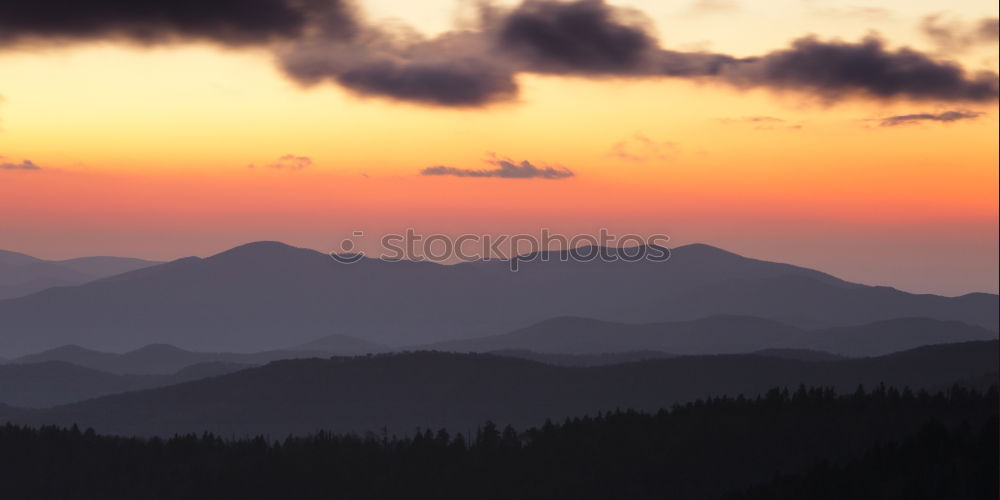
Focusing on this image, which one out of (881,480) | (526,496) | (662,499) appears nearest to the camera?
(881,480)

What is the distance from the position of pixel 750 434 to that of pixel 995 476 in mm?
68672

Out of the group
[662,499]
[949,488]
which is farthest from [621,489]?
[949,488]

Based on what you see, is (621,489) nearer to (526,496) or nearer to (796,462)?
(526,496)

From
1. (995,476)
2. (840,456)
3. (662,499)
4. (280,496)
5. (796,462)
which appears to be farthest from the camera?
(280,496)

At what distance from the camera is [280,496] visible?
638 feet

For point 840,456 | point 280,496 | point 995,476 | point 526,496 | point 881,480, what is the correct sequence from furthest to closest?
1. point 280,496
2. point 526,496
3. point 840,456
4. point 881,480
5. point 995,476

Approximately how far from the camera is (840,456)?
138625 millimetres

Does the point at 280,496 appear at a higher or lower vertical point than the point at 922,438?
lower

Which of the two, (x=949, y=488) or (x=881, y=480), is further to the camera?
(x=881, y=480)

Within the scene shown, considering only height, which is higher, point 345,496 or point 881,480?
point 881,480

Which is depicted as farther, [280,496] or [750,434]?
[280,496]

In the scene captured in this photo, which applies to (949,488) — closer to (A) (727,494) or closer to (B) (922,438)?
(B) (922,438)

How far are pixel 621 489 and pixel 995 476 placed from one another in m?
77.0

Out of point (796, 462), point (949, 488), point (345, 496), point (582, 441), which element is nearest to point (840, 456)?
point (796, 462)
